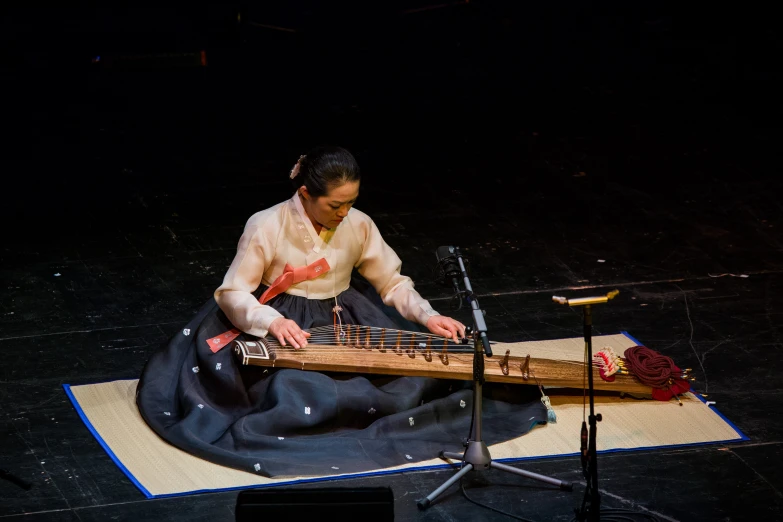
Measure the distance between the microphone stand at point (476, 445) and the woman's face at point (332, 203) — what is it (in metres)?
0.49

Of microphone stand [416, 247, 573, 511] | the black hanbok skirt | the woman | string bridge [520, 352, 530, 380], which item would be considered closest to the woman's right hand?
the woman

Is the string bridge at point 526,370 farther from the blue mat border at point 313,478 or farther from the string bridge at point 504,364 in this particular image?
the blue mat border at point 313,478

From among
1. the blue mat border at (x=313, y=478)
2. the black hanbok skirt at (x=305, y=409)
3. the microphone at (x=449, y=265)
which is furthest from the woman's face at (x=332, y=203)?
the blue mat border at (x=313, y=478)

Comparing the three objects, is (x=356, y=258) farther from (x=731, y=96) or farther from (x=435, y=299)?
(x=731, y=96)

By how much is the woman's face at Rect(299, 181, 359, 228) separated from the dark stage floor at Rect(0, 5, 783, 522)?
0.92 meters

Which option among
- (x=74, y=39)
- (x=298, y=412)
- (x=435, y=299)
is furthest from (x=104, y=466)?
(x=74, y=39)

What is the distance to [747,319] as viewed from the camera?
5.11 metres

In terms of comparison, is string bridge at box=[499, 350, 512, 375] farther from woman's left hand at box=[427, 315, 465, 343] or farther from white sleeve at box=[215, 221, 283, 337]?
white sleeve at box=[215, 221, 283, 337]

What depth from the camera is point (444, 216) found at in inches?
250

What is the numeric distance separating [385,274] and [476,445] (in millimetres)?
897

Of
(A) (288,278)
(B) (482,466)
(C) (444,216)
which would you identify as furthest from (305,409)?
(C) (444,216)

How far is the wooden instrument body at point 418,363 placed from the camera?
4098 millimetres

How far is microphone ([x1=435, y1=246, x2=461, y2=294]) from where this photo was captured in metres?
3.75

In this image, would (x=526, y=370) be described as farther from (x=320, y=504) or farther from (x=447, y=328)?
(x=320, y=504)
